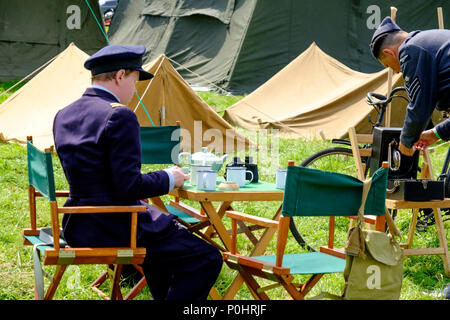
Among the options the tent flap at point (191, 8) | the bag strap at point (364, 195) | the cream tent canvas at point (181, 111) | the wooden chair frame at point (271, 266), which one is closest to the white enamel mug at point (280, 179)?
the wooden chair frame at point (271, 266)

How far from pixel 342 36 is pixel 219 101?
2.73 meters

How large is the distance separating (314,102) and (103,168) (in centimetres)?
623

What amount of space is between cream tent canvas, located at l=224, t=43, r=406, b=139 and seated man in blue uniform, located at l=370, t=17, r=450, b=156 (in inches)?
169

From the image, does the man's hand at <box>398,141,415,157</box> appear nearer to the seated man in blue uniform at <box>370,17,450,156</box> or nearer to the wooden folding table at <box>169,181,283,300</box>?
the seated man in blue uniform at <box>370,17,450,156</box>

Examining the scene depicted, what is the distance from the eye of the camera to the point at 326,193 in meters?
2.68

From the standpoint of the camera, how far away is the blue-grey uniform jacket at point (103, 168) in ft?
8.68

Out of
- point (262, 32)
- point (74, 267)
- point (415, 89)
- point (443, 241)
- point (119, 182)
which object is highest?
point (262, 32)

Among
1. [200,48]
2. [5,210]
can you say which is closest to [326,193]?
[5,210]

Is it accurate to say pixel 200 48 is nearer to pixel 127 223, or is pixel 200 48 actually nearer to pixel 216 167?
pixel 216 167

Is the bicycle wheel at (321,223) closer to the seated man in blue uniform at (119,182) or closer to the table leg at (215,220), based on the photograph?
the table leg at (215,220)

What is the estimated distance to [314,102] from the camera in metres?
8.63

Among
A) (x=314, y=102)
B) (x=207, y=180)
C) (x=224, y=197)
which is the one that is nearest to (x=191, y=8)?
(x=314, y=102)

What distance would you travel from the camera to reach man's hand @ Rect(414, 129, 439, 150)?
12.3ft

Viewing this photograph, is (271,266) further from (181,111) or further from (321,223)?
(181,111)
